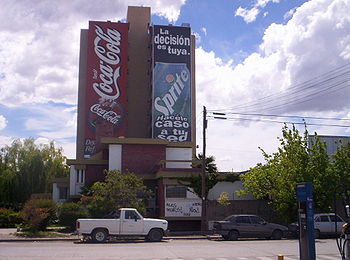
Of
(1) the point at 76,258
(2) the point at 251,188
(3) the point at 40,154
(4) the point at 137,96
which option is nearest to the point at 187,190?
(2) the point at 251,188

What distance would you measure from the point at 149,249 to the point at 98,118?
45.6 m

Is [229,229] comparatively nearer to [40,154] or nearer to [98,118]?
[40,154]

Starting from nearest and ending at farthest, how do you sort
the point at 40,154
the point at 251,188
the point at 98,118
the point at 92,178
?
the point at 251,188 < the point at 92,178 < the point at 40,154 < the point at 98,118

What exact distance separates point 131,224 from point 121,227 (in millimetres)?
565

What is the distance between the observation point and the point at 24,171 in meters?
53.5

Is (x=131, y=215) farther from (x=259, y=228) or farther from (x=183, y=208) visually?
(x=183, y=208)

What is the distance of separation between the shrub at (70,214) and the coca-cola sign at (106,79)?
30118mm

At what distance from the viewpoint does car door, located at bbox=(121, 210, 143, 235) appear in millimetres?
24828

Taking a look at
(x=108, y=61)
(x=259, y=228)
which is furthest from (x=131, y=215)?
(x=108, y=61)

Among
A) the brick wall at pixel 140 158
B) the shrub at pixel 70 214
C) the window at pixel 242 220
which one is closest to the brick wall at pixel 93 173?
the brick wall at pixel 140 158

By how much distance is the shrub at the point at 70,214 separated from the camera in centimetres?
3241

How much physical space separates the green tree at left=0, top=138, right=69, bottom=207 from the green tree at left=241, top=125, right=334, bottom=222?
28.9m

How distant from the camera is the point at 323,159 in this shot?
31.6 meters

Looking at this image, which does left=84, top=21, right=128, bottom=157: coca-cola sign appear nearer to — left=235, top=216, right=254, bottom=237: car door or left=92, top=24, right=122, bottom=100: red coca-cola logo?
left=92, top=24, right=122, bottom=100: red coca-cola logo
